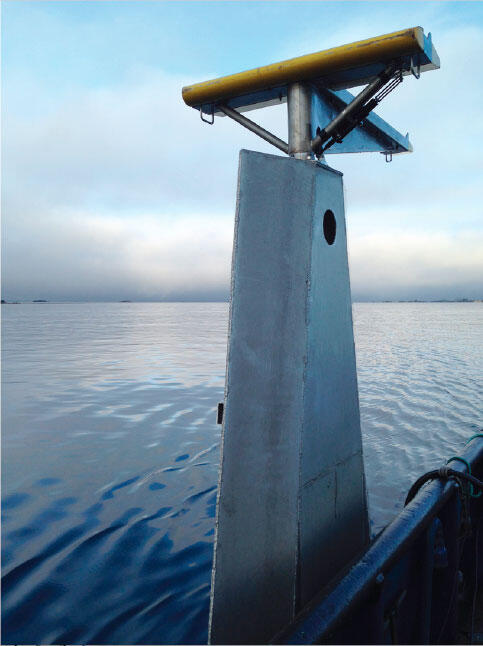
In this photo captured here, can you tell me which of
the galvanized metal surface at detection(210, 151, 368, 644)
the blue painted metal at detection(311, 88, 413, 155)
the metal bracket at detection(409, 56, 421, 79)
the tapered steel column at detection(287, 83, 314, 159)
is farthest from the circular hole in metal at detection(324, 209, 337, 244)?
the metal bracket at detection(409, 56, 421, 79)

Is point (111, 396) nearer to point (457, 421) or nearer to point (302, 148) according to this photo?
point (457, 421)

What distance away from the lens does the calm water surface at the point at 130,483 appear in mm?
3779

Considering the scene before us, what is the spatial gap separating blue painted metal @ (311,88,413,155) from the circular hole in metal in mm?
604

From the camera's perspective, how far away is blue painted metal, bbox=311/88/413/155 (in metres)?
3.04

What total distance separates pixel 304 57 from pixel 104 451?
6.88 m

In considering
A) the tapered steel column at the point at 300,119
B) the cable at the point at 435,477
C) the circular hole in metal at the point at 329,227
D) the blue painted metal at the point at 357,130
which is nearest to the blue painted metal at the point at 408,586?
the cable at the point at 435,477

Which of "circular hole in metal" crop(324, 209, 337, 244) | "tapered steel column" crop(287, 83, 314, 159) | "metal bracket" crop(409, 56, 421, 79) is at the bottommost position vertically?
"circular hole in metal" crop(324, 209, 337, 244)

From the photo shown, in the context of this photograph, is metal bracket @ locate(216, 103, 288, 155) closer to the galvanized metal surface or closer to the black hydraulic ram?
the black hydraulic ram

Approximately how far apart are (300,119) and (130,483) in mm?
5435

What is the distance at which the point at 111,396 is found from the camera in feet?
39.0

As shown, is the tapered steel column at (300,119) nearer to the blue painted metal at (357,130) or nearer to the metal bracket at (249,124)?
the blue painted metal at (357,130)

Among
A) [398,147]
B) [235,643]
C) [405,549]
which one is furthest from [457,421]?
[235,643]

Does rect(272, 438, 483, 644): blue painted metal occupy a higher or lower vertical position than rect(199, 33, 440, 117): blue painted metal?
lower

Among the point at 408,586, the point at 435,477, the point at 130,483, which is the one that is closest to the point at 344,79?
the point at 435,477
